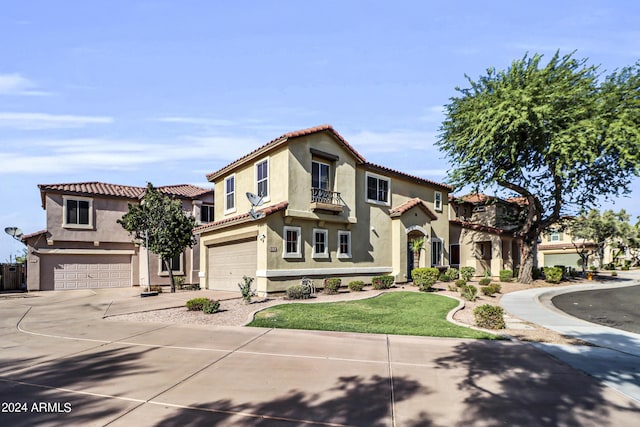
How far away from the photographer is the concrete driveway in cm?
462

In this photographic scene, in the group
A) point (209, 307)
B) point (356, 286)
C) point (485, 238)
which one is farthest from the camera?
point (485, 238)

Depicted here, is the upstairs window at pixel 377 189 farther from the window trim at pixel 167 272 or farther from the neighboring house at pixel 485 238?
the window trim at pixel 167 272

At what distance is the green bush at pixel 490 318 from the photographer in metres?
10.3

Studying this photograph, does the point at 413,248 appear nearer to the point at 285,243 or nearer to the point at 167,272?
the point at 285,243

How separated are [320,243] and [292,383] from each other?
13582 mm

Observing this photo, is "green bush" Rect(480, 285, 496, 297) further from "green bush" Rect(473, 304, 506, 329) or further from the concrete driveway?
the concrete driveway

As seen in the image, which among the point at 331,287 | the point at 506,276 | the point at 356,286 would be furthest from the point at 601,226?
the point at 331,287

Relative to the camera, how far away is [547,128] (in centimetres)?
2131

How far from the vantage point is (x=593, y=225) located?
39906 mm

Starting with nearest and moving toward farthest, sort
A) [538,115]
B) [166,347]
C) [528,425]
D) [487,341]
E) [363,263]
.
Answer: [528,425], [166,347], [487,341], [538,115], [363,263]

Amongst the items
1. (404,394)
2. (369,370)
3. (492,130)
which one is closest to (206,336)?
(369,370)

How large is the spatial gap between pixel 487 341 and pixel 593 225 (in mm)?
40920

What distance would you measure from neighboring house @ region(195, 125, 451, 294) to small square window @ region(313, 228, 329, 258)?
0.05 metres

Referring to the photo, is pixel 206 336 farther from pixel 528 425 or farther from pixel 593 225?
pixel 593 225
